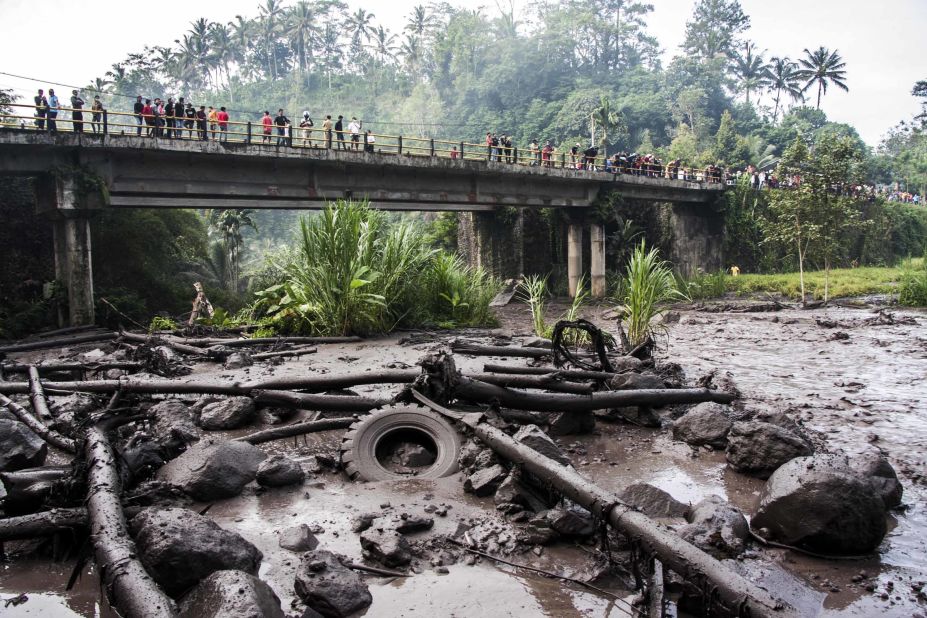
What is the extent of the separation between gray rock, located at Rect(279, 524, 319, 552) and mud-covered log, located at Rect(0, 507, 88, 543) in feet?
3.55

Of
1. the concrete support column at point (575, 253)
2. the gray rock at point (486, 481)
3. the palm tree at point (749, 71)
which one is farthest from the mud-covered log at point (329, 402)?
the palm tree at point (749, 71)

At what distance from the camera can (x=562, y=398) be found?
235 inches

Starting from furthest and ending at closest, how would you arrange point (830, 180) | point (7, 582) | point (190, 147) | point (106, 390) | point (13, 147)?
point (830, 180) → point (190, 147) → point (13, 147) → point (106, 390) → point (7, 582)

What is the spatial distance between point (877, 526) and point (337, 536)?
3243 mm

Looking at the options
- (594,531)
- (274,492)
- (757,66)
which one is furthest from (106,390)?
(757,66)

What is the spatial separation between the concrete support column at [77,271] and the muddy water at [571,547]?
945 cm

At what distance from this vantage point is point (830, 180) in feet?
73.8

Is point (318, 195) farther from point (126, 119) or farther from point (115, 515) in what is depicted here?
point (126, 119)

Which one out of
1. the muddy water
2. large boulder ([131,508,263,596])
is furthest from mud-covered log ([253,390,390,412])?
large boulder ([131,508,263,596])

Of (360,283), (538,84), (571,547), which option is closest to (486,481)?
(571,547)

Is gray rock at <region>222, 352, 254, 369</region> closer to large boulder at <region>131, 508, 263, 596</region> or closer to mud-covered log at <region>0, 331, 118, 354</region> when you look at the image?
mud-covered log at <region>0, 331, 118, 354</region>

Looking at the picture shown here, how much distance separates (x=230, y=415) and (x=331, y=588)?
3.58 m

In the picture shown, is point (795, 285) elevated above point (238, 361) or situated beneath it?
situated beneath

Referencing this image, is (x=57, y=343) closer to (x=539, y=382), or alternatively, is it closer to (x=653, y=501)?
(x=539, y=382)
